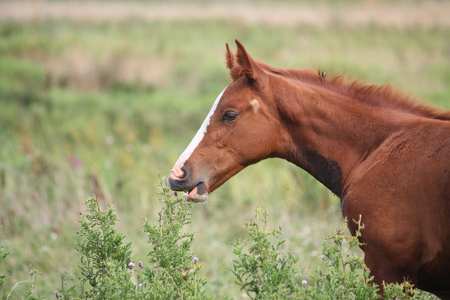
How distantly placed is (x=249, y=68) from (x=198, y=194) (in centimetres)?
99

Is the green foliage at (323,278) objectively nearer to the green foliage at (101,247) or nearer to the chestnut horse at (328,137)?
the chestnut horse at (328,137)

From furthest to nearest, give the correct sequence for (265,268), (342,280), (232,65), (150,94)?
(150,94)
(232,65)
(265,268)
(342,280)

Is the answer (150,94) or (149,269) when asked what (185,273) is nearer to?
(149,269)

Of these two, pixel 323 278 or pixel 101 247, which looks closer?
pixel 323 278

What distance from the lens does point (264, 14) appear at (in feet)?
69.6

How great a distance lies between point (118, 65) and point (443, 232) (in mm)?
13662

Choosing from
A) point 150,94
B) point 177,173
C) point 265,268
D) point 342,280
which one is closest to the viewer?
point 342,280

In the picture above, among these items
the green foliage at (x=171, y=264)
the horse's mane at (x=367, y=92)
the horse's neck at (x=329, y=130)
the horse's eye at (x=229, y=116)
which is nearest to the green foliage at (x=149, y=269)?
the green foliage at (x=171, y=264)

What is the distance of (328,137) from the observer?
428 cm

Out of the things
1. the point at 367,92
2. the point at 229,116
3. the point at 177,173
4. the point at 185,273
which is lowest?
the point at 185,273

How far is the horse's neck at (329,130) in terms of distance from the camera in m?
4.21

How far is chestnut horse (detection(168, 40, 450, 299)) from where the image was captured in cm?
383

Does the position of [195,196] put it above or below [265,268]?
above

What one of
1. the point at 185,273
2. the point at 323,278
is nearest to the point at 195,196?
the point at 185,273
